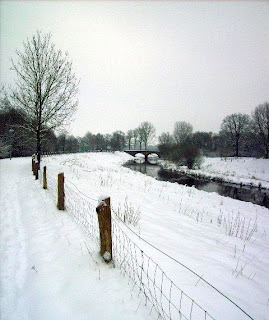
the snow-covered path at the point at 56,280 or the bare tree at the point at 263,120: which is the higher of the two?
the bare tree at the point at 263,120

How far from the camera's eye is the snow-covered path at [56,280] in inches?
81.7

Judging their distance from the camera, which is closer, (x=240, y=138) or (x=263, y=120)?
(x=263, y=120)

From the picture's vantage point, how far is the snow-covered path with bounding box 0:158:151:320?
6.81 ft

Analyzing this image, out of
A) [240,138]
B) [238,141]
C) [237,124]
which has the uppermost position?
[237,124]

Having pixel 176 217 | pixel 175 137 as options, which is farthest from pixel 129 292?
pixel 175 137

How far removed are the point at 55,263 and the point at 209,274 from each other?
2.67 metres

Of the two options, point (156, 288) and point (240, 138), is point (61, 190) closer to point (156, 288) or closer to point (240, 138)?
point (156, 288)

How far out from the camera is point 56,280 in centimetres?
255

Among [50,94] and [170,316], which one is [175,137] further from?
[170,316]

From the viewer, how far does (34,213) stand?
5.29 metres

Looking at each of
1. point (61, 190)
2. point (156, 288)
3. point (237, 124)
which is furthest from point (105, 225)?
point (237, 124)

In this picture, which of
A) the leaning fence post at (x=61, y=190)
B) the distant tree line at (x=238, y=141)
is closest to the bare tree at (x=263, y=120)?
the distant tree line at (x=238, y=141)

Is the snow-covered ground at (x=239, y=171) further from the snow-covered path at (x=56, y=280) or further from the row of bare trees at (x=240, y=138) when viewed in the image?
the snow-covered path at (x=56, y=280)

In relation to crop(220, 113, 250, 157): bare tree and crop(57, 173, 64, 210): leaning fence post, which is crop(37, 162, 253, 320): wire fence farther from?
crop(220, 113, 250, 157): bare tree
